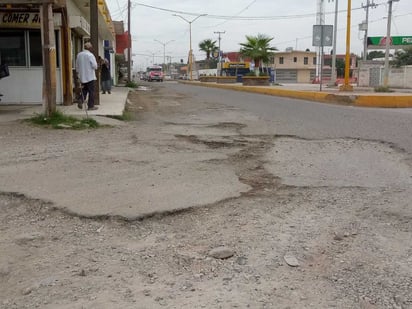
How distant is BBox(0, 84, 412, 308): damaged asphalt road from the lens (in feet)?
10.3

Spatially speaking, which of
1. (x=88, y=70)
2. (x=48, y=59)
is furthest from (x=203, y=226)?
(x=88, y=70)

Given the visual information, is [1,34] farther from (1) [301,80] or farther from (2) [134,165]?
(1) [301,80]

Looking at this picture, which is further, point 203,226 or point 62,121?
point 62,121

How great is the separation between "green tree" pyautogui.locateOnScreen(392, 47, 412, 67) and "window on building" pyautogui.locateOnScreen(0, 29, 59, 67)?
51.9m

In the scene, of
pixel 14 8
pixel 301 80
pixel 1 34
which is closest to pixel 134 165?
pixel 14 8

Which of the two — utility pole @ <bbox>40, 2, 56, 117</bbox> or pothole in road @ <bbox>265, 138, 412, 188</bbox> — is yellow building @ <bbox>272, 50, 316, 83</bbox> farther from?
pothole in road @ <bbox>265, 138, 412, 188</bbox>

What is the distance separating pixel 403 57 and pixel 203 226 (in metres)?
60.4

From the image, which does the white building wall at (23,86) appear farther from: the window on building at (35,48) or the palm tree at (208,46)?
the palm tree at (208,46)

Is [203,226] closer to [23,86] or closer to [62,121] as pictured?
[62,121]

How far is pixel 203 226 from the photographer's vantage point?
14.1 feet

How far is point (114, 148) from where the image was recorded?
24.9ft

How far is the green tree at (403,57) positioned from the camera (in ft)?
188

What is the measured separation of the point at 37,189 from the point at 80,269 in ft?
6.85

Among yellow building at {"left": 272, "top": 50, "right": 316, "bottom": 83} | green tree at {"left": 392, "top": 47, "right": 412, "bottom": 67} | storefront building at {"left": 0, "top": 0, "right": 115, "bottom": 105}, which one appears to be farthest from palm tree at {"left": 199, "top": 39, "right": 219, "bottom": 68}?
storefront building at {"left": 0, "top": 0, "right": 115, "bottom": 105}
